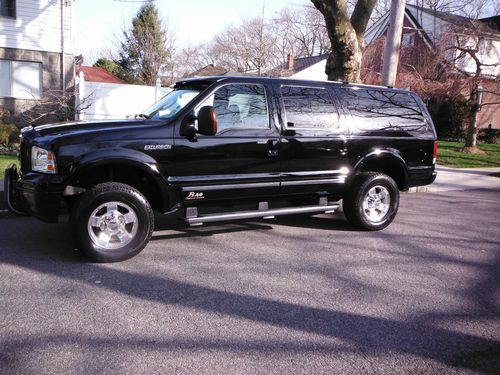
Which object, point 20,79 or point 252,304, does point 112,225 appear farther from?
point 20,79

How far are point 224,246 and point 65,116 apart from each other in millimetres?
11804

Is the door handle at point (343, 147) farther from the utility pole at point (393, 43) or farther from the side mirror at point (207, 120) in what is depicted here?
the utility pole at point (393, 43)

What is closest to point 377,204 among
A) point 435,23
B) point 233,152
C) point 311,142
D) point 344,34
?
point 311,142

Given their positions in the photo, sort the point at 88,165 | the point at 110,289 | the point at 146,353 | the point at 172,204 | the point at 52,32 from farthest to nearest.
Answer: the point at 52,32
the point at 172,204
the point at 88,165
the point at 110,289
the point at 146,353

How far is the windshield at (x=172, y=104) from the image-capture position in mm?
5275

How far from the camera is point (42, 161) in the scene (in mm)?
4633

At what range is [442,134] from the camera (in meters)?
26.1

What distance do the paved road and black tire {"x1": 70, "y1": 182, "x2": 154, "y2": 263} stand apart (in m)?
0.18

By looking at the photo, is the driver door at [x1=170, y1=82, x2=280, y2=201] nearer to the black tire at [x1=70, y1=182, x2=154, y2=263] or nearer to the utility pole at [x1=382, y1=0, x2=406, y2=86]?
the black tire at [x1=70, y1=182, x2=154, y2=263]

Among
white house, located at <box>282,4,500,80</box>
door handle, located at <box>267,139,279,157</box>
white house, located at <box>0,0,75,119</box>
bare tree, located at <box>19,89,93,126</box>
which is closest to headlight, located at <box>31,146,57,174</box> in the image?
door handle, located at <box>267,139,279,157</box>

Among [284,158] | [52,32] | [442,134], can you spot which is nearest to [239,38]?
[442,134]

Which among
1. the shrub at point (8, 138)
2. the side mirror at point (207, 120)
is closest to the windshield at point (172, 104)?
the side mirror at point (207, 120)

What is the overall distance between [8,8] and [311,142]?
1491 centimetres

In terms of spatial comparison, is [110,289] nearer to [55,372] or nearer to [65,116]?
[55,372]
